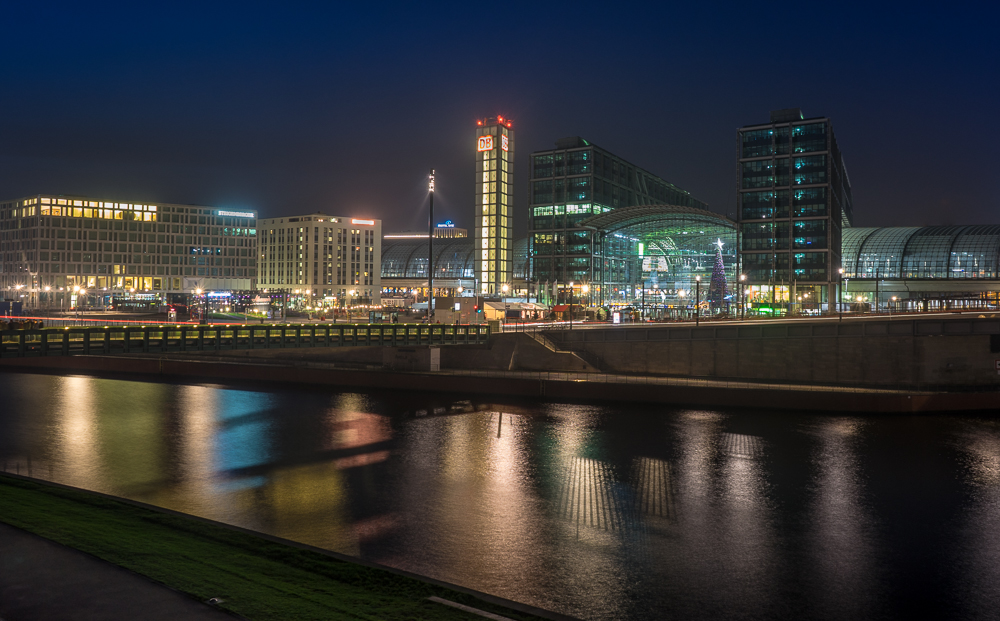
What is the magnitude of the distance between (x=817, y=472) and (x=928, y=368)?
3052 centimetres

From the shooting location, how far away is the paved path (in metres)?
11.0

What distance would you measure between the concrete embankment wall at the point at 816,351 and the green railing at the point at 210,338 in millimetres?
14024

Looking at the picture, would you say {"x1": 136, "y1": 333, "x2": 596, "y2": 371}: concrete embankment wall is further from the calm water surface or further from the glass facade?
the glass facade

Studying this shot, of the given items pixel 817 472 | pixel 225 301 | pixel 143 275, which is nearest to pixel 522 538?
pixel 817 472

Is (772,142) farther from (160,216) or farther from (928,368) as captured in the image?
(160,216)

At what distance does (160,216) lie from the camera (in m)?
192

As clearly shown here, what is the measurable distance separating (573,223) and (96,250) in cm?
12876

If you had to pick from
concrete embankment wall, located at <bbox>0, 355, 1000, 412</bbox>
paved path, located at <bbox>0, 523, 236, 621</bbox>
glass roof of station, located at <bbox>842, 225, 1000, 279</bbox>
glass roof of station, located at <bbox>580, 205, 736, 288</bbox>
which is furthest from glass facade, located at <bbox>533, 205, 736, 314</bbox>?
paved path, located at <bbox>0, 523, 236, 621</bbox>

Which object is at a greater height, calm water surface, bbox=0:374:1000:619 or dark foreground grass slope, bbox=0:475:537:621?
dark foreground grass slope, bbox=0:475:537:621

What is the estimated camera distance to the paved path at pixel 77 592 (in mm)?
11047

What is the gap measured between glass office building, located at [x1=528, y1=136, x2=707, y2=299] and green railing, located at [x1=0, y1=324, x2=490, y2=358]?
71.5 m

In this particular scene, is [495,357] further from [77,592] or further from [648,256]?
[648,256]

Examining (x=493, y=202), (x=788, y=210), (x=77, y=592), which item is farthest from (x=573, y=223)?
(x=77, y=592)

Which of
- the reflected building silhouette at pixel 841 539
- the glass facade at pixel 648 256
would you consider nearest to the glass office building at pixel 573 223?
A: the glass facade at pixel 648 256
